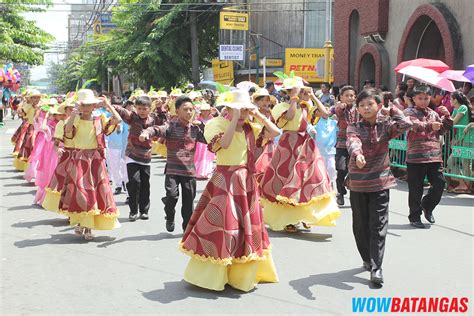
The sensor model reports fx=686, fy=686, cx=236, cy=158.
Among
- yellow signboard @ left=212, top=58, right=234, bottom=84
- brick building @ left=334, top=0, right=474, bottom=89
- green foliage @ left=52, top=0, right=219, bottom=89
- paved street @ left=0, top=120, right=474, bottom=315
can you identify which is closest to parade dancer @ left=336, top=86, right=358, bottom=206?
paved street @ left=0, top=120, right=474, bottom=315

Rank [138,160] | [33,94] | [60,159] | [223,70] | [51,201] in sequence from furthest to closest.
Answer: [223,70], [33,94], [51,201], [138,160], [60,159]

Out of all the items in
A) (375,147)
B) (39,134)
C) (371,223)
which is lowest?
(371,223)

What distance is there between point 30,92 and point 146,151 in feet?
16.5

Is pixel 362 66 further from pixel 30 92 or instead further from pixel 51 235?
pixel 51 235

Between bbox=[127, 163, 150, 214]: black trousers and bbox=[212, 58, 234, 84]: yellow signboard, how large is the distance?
1077 inches

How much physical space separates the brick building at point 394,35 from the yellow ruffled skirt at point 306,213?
9024 mm

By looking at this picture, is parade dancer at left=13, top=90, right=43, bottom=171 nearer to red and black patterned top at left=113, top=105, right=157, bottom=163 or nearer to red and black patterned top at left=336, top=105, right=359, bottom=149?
red and black patterned top at left=113, top=105, right=157, bottom=163

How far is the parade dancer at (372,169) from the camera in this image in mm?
6062

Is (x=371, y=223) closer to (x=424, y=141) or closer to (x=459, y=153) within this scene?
(x=424, y=141)

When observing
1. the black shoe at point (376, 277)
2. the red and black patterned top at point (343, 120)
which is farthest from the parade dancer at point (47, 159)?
the black shoe at point (376, 277)

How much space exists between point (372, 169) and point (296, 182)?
2187mm

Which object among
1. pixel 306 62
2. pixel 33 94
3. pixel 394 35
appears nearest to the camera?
pixel 33 94

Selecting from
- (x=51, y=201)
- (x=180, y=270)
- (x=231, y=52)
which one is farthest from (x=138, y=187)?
(x=231, y=52)

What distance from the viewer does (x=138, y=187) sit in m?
9.33
